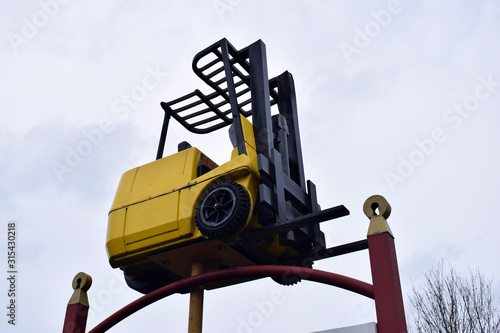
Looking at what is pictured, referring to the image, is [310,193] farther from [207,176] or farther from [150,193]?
[150,193]

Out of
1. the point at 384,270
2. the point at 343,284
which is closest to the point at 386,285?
the point at 384,270

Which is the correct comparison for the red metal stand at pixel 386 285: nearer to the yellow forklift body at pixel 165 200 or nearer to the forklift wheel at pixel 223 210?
the forklift wheel at pixel 223 210

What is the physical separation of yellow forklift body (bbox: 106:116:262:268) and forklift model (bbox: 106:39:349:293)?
0.05ft

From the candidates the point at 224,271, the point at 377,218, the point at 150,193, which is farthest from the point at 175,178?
the point at 377,218

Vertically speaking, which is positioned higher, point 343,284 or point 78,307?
point 78,307

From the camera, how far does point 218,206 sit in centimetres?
797

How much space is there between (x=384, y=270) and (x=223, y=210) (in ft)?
7.81

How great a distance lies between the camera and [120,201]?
9297 millimetres

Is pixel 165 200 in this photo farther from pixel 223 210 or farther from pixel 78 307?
pixel 78 307

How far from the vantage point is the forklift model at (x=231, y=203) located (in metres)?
7.98

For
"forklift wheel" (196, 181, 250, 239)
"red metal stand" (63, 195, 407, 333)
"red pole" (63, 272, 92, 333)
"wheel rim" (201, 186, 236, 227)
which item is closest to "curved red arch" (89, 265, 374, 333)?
"red metal stand" (63, 195, 407, 333)

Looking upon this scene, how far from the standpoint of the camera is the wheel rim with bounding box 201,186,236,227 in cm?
789

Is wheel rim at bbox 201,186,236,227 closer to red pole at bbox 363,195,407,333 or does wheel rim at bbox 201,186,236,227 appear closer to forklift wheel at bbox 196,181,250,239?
forklift wheel at bbox 196,181,250,239

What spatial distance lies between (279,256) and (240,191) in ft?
5.11
